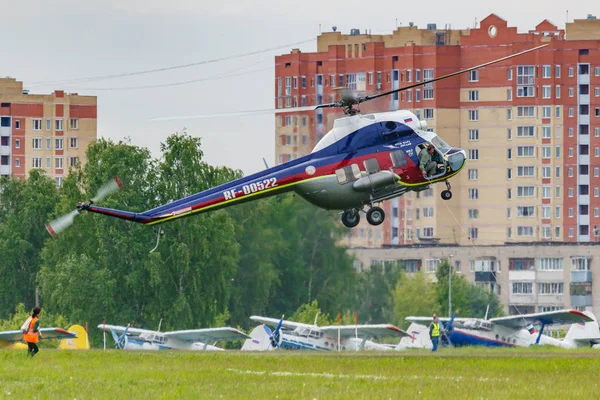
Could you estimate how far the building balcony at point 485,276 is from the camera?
145 m

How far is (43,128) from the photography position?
544ft

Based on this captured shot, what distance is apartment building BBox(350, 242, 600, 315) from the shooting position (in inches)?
5645

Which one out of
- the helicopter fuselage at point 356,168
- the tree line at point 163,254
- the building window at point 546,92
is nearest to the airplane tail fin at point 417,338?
the tree line at point 163,254

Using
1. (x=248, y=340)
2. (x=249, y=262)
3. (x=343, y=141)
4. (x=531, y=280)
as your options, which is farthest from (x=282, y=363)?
(x=531, y=280)

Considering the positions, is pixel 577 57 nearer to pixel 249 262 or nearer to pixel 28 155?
pixel 28 155

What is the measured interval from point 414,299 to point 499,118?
45.9 meters

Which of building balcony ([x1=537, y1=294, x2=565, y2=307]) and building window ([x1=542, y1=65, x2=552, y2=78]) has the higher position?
building window ([x1=542, y1=65, x2=552, y2=78])

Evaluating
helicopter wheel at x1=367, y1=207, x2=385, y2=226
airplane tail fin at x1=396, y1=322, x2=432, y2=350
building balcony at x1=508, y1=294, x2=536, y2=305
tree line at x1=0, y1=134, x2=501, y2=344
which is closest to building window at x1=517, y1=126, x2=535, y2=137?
building balcony at x1=508, y1=294, x2=536, y2=305

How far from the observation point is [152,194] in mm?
93250

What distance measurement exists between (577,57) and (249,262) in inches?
2585

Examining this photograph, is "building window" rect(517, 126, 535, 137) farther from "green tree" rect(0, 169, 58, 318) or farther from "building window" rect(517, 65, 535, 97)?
"green tree" rect(0, 169, 58, 318)

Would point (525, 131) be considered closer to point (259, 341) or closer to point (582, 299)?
point (582, 299)

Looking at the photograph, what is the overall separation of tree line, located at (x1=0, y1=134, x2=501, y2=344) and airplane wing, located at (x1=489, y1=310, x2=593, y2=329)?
1805 cm

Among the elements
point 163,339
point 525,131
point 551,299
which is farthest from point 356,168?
point 525,131
